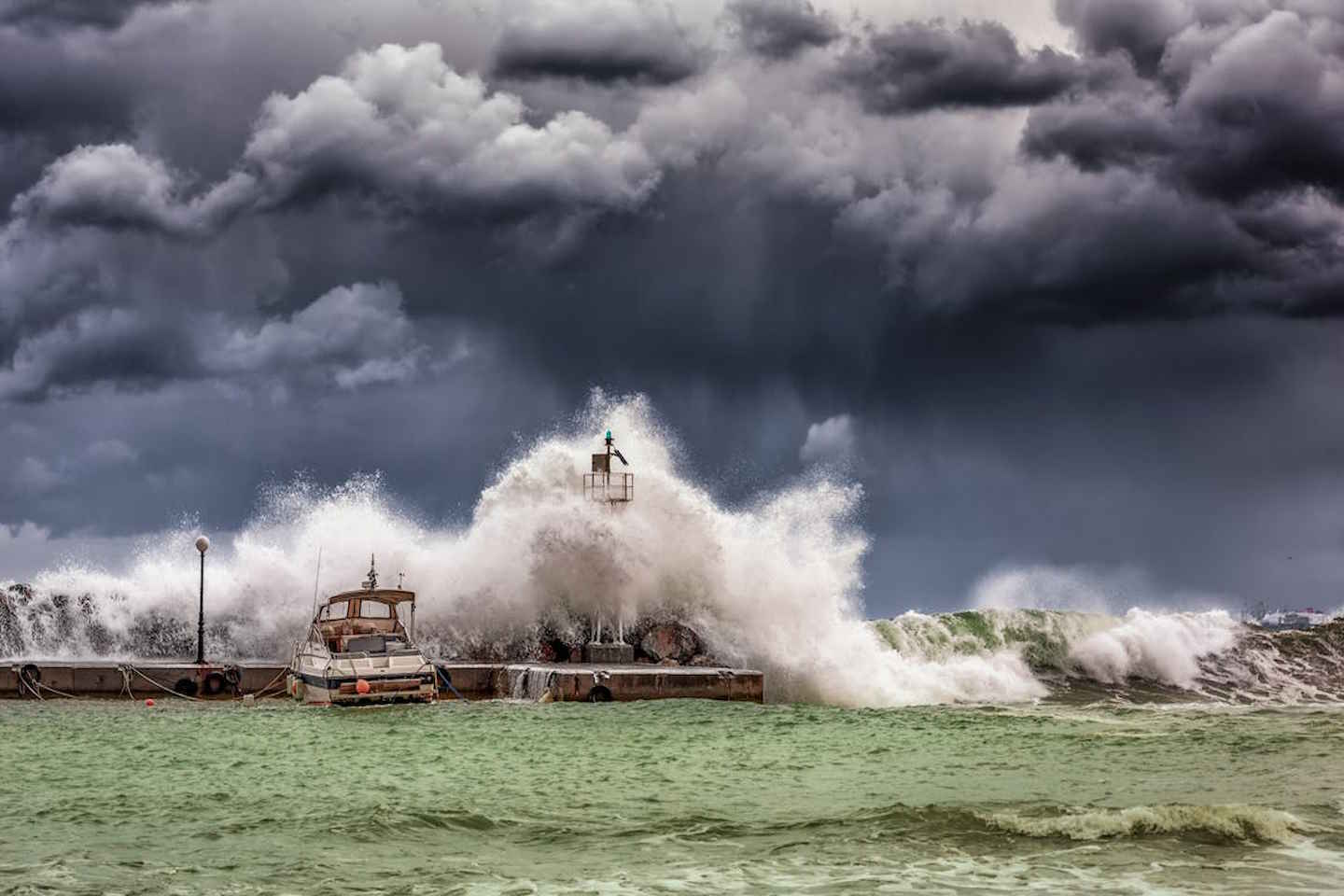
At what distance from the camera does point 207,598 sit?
46562mm

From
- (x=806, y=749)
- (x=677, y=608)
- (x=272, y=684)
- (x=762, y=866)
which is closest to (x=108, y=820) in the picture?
(x=762, y=866)

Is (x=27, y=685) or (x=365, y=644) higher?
(x=365, y=644)

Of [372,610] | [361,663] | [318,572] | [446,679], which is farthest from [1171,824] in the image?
[318,572]

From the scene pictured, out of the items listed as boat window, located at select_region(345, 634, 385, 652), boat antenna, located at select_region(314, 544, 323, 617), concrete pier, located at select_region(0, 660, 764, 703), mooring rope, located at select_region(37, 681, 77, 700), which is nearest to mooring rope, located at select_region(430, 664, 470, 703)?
concrete pier, located at select_region(0, 660, 764, 703)

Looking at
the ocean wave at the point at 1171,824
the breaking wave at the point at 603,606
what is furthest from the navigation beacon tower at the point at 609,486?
the ocean wave at the point at 1171,824

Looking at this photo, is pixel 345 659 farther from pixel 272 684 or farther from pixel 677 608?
pixel 677 608

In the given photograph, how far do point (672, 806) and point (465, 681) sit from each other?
65.3 ft

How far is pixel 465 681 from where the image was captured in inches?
1458

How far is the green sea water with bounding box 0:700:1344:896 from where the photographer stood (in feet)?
43.8

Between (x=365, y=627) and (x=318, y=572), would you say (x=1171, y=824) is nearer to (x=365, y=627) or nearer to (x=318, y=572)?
(x=365, y=627)

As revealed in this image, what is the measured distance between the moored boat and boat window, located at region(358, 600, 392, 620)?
50mm

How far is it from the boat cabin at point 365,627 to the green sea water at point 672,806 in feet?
15.2

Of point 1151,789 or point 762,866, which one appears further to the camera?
point 1151,789

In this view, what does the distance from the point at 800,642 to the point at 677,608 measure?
360 cm
